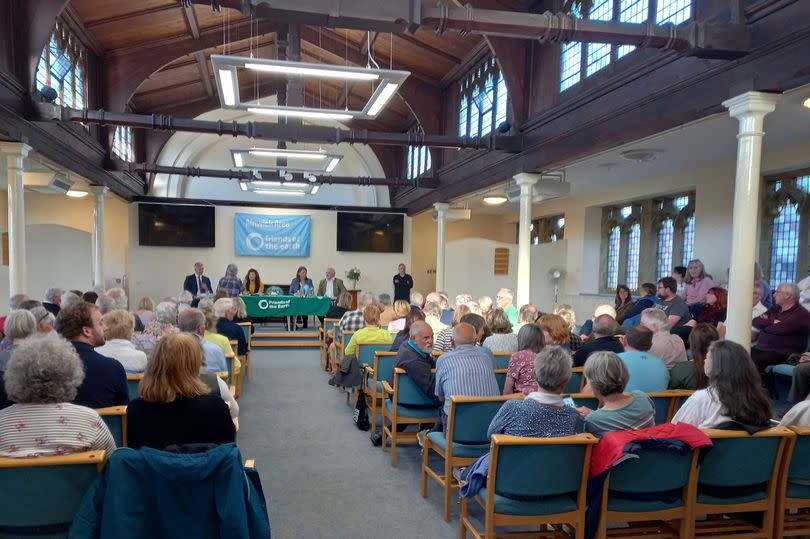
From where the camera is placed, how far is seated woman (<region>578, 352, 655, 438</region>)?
102 inches

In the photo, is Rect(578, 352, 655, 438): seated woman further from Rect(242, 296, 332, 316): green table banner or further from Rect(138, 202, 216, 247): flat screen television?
Rect(138, 202, 216, 247): flat screen television

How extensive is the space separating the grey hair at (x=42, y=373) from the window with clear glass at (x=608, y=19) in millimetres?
5317

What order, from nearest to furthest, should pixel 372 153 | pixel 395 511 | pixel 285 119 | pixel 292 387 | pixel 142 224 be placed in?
pixel 395 511, pixel 292 387, pixel 285 119, pixel 142 224, pixel 372 153

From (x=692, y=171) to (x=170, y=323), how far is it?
748 cm

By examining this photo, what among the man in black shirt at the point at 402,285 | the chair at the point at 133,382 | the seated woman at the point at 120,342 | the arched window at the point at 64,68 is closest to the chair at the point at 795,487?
the chair at the point at 133,382

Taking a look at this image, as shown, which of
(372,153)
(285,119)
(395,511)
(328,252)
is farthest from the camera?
(372,153)

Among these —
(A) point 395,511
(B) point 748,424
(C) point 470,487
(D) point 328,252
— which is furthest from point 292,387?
(D) point 328,252

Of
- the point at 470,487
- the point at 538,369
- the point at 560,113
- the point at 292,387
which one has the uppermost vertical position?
the point at 560,113

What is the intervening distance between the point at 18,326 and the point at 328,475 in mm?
2363

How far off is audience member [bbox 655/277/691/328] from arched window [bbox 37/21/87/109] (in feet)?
27.8

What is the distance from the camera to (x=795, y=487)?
8.70 ft

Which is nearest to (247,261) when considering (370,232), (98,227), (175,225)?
(175,225)

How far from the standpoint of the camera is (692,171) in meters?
8.25

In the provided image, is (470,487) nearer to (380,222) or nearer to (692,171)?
(692,171)
